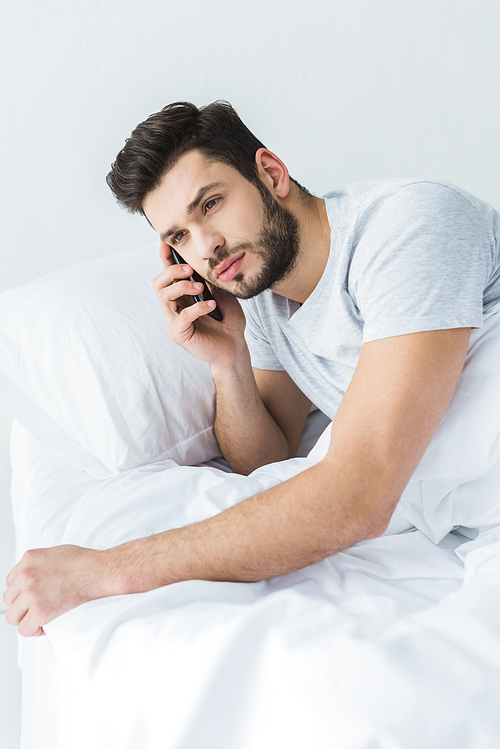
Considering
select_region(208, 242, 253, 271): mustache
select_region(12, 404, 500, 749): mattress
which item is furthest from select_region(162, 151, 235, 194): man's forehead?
select_region(12, 404, 500, 749): mattress

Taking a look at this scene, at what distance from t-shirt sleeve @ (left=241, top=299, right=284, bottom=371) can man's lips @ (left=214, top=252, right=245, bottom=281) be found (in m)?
0.23

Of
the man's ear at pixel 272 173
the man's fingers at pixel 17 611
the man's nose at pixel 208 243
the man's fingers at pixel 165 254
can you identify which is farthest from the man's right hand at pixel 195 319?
the man's fingers at pixel 17 611

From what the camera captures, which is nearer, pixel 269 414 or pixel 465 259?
pixel 465 259

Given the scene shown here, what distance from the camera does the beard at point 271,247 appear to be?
102 centimetres

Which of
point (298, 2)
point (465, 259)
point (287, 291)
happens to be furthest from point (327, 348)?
point (298, 2)

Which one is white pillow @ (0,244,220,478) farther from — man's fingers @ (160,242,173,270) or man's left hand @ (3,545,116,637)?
man's left hand @ (3,545,116,637)

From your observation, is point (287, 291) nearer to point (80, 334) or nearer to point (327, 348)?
point (327, 348)

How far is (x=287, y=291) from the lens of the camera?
111 cm

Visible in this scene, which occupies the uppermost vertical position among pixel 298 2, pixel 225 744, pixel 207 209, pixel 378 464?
pixel 298 2

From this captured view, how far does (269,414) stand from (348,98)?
965 millimetres

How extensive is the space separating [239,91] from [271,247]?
72 centimetres

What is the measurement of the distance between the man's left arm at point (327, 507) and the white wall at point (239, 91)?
90 centimetres

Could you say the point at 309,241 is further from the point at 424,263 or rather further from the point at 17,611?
the point at 17,611

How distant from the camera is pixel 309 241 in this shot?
105cm
